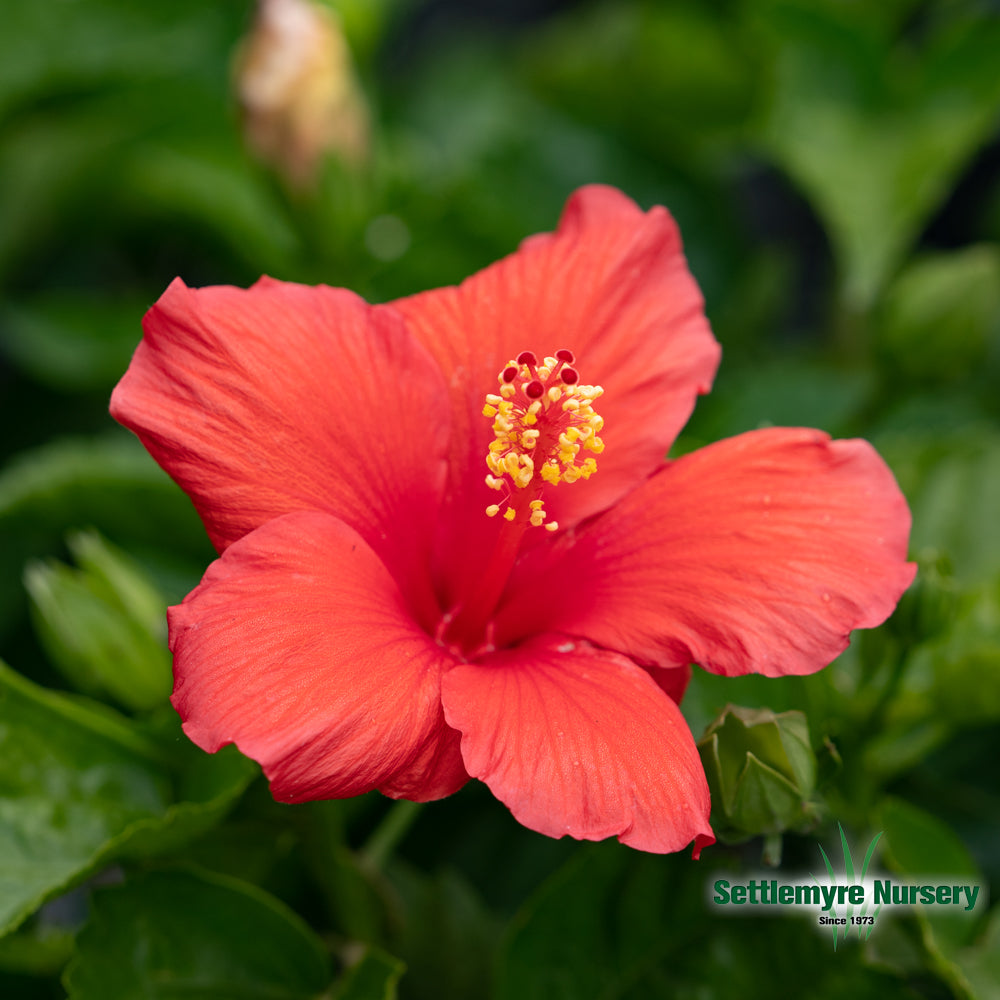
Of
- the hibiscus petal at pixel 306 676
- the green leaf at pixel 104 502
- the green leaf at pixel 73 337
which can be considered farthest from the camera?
the green leaf at pixel 73 337

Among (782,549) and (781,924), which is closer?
(782,549)

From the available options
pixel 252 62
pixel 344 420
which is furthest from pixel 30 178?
pixel 344 420

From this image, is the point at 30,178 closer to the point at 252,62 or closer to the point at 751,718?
the point at 252,62

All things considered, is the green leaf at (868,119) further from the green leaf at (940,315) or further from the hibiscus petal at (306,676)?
the hibiscus petal at (306,676)

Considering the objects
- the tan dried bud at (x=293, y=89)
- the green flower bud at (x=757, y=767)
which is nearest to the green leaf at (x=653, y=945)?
the green flower bud at (x=757, y=767)

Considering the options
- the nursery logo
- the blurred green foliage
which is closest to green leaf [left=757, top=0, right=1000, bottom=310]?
the blurred green foliage

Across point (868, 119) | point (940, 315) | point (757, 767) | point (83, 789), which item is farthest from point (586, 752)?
point (868, 119)
